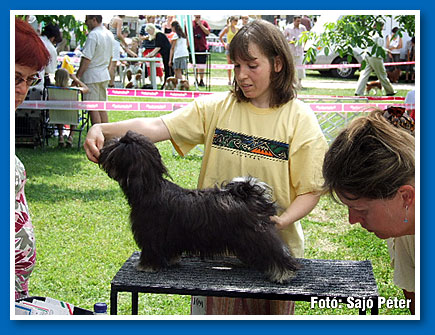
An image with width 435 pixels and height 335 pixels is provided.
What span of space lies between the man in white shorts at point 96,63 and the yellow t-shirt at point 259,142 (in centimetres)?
571

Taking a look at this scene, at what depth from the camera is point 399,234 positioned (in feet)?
6.31

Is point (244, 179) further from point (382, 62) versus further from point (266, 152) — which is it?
point (382, 62)

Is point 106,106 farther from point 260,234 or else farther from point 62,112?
point 260,234

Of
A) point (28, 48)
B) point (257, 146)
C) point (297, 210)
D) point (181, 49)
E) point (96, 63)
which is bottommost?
point (297, 210)

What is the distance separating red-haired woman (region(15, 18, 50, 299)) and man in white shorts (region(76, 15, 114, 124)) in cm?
581

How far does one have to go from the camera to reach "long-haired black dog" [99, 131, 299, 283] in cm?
215

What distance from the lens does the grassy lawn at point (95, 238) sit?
3.95 meters

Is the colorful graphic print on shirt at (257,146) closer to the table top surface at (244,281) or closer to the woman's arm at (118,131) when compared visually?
the woman's arm at (118,131)

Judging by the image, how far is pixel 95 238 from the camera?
497 cm

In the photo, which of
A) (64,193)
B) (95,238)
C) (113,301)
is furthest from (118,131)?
(64,193)

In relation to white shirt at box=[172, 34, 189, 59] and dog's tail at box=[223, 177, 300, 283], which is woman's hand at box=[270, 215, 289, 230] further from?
white shirt at box=[172, 34, 189, 59]

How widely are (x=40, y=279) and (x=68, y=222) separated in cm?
126

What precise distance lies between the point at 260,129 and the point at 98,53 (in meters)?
6.18

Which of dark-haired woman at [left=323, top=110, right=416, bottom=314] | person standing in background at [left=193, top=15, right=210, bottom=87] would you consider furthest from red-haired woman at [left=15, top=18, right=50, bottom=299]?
→ person standing in background at [left=193, top=15, right=210, bottom=87]
